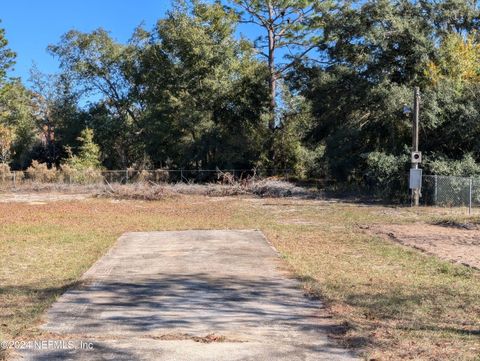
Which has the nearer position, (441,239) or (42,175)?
(441,239)

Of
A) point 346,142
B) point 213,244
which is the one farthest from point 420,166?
point 213,244

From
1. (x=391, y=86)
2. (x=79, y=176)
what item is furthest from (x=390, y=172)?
(x=79, y=176)

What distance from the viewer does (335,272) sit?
938 cm

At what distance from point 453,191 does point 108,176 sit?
83.4 ft

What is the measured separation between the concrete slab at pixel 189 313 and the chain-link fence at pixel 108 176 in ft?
89.7

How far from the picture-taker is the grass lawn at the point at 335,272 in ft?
18.4

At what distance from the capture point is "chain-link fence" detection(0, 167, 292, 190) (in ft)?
126

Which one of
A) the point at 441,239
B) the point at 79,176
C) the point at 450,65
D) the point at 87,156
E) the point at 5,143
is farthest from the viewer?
the point at 5,143

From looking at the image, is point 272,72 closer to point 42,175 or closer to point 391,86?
point 391,86

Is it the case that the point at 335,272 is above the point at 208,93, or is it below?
below

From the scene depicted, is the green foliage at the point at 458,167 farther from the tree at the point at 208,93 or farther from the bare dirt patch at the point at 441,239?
the tree at the point at 208,93

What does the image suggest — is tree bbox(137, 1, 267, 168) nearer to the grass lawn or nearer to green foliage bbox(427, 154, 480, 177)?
green foliage bbox(427, 154, 480, 177)

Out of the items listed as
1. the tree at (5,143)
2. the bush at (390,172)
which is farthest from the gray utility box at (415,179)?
the tree at (5,143)

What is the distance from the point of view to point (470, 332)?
5680 mm
